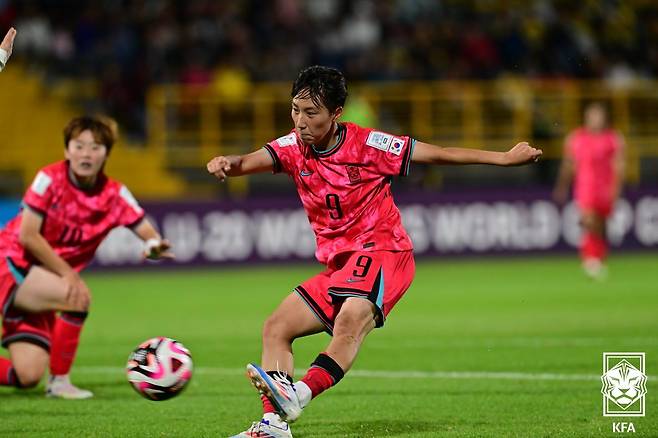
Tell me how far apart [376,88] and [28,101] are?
656 centimetres

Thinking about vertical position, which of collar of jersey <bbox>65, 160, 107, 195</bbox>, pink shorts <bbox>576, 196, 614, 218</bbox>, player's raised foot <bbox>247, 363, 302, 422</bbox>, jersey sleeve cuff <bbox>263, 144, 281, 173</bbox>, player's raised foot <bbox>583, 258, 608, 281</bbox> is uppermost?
pink shorts <bbox>576, 196, 614, 218</bbox>

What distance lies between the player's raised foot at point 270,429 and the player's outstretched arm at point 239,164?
128 centimetres

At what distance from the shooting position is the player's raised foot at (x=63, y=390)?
312 inches

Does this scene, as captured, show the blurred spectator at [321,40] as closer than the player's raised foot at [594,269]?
No

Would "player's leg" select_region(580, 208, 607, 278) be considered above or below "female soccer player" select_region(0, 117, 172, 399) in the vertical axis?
above

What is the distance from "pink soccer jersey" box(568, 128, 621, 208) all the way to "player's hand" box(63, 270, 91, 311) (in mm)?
10819

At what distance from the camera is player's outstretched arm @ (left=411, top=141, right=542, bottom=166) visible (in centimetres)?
621

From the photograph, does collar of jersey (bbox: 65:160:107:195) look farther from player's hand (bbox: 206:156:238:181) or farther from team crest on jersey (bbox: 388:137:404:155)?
team crest on jersey (bbox: 388:137:404:155)

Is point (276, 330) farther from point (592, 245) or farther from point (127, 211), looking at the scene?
point (592, 245)

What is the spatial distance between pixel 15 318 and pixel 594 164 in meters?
11.0

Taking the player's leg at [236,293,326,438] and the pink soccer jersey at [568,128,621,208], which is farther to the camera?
the pink soccer jersey at [568,128,621,208]

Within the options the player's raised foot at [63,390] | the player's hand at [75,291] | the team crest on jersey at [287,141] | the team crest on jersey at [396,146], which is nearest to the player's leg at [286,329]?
the team crest on jersey at [287,141]

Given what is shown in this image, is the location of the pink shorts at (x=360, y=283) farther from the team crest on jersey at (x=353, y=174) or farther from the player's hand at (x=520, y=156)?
the player's hand at (x=520, y=156)

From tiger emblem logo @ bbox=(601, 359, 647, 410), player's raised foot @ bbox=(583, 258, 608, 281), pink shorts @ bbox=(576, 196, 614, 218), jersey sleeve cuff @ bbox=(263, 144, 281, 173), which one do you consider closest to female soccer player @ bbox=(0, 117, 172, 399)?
jersey sleeve cuff @ bbox=(263, 144, 281, 173)
